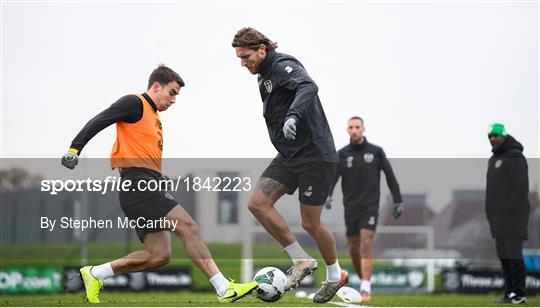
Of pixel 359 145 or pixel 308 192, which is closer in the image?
pixel 308 192

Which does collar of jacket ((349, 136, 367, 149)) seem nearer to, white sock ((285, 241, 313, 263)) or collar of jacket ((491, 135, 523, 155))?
collar of jacket ((491, 135, 523, 155))

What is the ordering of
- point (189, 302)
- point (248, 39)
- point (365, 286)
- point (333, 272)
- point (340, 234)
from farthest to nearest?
point (340, 234), point (365, 286), point (189, 302), point (333, 272), point (248, 39)

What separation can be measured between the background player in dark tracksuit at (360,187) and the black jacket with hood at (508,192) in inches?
74.6

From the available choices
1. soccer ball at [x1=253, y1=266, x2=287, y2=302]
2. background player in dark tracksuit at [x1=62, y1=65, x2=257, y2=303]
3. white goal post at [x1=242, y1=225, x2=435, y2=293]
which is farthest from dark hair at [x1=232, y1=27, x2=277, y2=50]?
white goal post at [x1=242, y1=225, x2=435, y2=293]

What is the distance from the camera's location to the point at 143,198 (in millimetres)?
8852

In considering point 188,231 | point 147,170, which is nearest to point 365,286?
point 188,231

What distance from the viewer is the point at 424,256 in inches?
864

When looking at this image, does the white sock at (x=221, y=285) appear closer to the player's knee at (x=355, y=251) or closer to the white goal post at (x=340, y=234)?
the player's knee at (x=355, y=251)

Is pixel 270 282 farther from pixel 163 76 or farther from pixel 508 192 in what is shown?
pixel 508 192

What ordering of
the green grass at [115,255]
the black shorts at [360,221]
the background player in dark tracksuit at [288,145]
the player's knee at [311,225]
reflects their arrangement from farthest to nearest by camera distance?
the green grass at [115,255] → the black shorts at [360,221] → the player's knee at [311,225] → the background player in dark tracksuit at [288,145]

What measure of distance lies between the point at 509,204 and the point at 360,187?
2.44 metres

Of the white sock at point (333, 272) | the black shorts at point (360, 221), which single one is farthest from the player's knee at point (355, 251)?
the white sock at point (333, 272)

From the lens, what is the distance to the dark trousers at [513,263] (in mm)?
11844

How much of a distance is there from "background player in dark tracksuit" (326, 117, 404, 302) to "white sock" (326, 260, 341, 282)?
4141 millimetres
